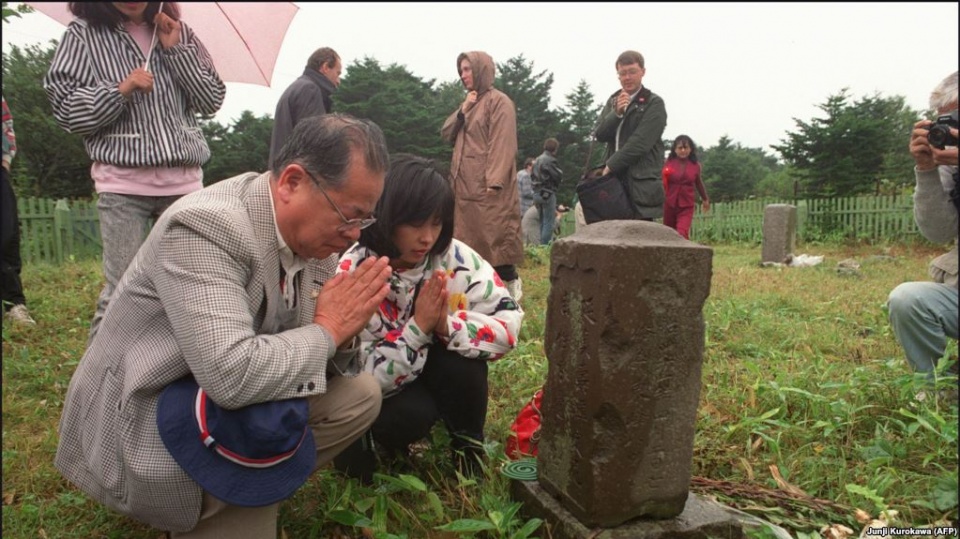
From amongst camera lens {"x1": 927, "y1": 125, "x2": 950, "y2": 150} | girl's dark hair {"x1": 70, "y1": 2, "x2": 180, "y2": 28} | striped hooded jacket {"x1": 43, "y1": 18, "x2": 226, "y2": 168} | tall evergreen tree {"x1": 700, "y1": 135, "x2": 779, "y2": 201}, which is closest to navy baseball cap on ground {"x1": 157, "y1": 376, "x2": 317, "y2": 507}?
striped hooded jacket {"x1": 43, "y1": 18, "x2": 226, "y2": 168}

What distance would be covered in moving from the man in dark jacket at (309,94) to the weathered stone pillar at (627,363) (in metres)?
3.00

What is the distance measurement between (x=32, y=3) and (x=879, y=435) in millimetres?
4012

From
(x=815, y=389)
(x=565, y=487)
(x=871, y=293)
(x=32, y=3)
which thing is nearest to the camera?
(x=565, y=487)

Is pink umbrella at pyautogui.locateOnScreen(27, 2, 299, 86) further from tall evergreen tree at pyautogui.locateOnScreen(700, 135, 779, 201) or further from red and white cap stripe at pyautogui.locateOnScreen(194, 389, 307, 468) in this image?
tall evergreen tree at pyautogui.locateOnScreen(700, 135, 779, 201)

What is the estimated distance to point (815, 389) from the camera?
311 cm

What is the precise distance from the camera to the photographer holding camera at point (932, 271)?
2.58 m

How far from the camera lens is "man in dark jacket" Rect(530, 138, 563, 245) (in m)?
10.4

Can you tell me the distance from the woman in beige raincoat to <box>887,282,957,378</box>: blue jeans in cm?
244

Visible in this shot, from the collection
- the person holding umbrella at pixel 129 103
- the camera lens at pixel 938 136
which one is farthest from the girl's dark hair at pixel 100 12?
the camera lens at pixel 938 136

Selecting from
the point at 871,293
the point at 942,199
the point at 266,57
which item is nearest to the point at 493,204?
the point at 266,57

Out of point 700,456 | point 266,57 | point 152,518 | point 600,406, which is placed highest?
point 266,57

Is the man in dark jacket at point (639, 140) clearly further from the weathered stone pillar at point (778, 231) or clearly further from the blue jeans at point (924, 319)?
the weathered stone pillar at point (778, 231)

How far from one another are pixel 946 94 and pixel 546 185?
8.18 meters

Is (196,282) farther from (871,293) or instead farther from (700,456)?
(871,293)
